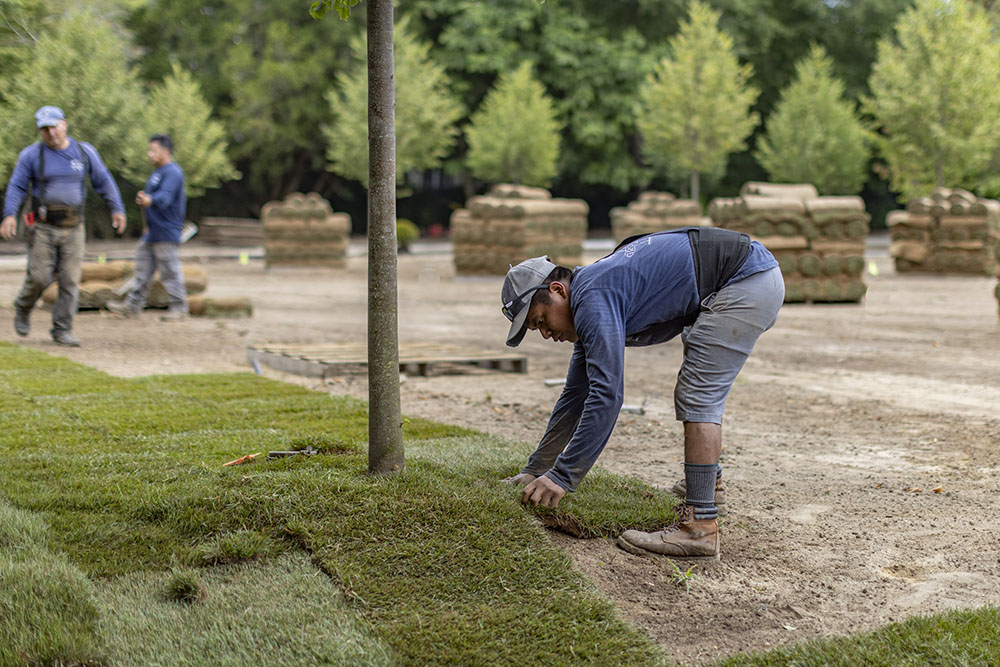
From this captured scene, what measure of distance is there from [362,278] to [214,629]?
1935 centimetres

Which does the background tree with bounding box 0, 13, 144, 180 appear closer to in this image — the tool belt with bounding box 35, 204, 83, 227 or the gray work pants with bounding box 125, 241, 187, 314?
the gray work pants with bounding box 125, 241, 187, 314

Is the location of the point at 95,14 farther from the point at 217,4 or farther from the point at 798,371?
the point at 798,371

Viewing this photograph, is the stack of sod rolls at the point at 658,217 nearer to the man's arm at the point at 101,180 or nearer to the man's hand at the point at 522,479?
the man's arm at the point at 101,180

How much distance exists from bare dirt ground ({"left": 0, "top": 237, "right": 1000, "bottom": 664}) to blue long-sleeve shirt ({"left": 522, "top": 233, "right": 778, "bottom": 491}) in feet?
1.63

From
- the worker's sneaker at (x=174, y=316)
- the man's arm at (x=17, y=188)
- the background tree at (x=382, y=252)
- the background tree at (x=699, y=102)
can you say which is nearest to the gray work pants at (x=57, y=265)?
the man's arm at (x=17, y=188)

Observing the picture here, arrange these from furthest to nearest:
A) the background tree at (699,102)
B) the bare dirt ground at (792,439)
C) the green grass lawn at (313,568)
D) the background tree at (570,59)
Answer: the background tree at (570,59)
the background tree at (699,102)
the bare dirt ground at (792,439)
the green grass lawn at (313,568)

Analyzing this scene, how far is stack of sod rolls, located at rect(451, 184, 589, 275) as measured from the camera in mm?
21016

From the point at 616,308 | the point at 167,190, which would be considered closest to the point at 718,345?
the point at 616,308

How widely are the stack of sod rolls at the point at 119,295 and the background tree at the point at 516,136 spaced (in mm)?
21697

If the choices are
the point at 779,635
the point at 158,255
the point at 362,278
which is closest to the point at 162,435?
the point at 779,635

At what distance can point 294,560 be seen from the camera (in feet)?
12.7

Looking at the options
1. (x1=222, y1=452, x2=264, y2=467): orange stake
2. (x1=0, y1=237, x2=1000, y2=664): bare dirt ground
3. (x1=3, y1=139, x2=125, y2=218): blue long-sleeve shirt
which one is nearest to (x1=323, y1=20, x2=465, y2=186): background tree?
(x1=0, y1=237, x2=1000, y2=664): bare dirt ground

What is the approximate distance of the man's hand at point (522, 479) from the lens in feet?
15.4

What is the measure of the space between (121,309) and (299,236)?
1147 centimetres
